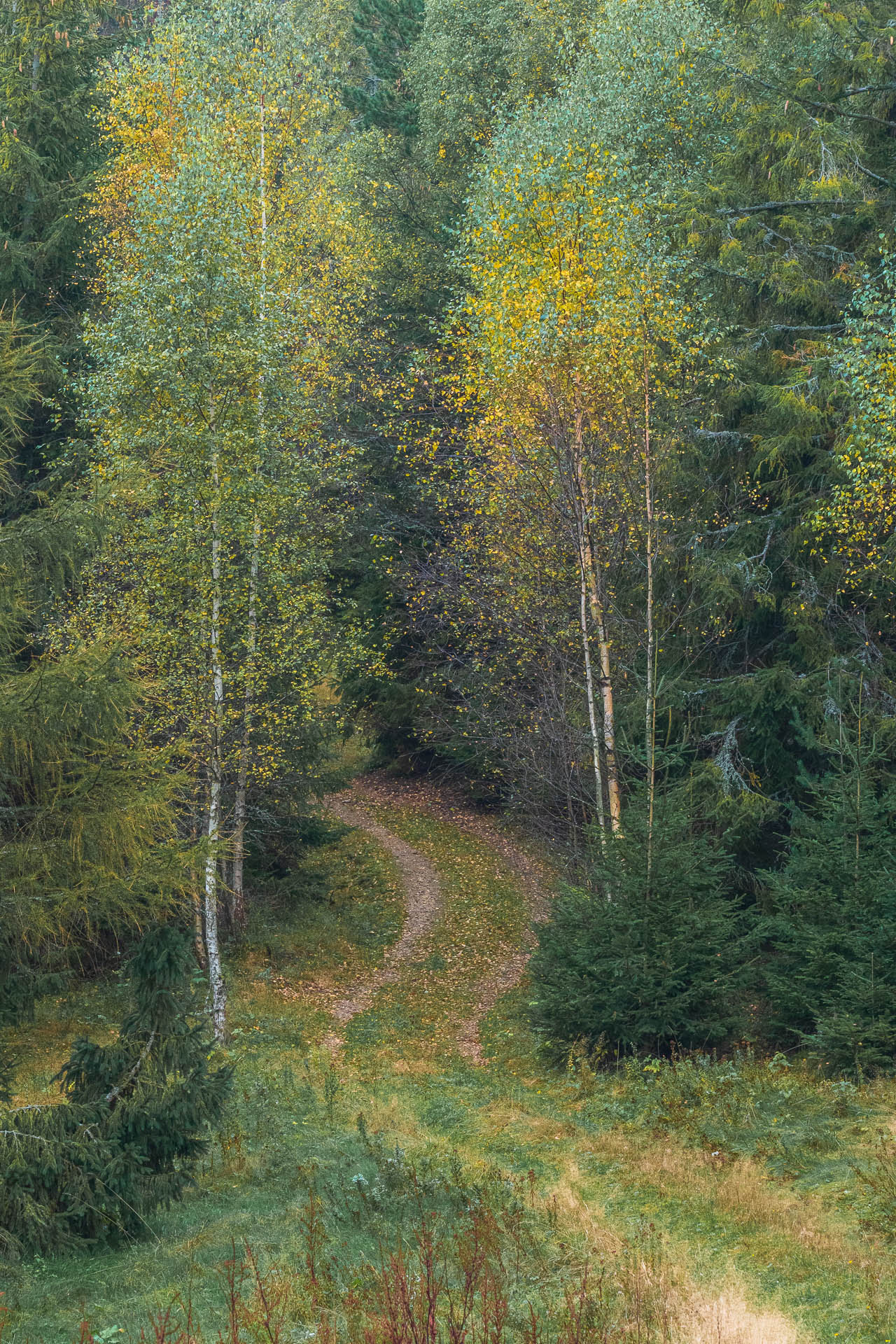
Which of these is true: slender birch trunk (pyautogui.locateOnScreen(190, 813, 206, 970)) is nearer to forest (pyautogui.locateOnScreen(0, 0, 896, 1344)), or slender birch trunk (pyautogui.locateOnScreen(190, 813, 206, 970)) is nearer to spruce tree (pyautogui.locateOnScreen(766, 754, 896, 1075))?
forest (pyautogui.locateOnScreen(0, 0, 896, 1344))

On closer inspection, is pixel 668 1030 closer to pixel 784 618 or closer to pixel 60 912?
pixel 784 618

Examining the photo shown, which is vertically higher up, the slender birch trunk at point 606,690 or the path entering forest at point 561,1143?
the slender birch trunk at point 606,690

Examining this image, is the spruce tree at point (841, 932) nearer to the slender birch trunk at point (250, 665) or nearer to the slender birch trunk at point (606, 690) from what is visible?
the slender birch trunk at point (606, 690)

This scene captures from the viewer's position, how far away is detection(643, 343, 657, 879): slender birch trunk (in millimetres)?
13352

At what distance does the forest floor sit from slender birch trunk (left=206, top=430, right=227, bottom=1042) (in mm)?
777

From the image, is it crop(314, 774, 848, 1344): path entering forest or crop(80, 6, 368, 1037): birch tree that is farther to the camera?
crop(80, 6, 368, 1037): birch tree

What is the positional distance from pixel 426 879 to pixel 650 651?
1151 cm

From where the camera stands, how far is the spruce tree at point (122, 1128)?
8.22 meters

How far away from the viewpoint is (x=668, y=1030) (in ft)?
43.9

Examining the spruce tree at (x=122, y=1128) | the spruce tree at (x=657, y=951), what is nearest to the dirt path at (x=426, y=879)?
the spruce tree at (x=657, y=951)

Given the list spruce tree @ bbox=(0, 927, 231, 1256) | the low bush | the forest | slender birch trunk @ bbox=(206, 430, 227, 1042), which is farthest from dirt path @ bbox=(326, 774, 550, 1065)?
spruce tree @ bbox=(0, 927, 231, 1256)

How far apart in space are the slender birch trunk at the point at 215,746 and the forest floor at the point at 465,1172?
30.6 inches

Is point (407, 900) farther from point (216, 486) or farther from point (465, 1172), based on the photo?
point (465, 1172)

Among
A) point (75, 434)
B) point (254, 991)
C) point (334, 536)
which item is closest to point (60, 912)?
point (254, 991)
